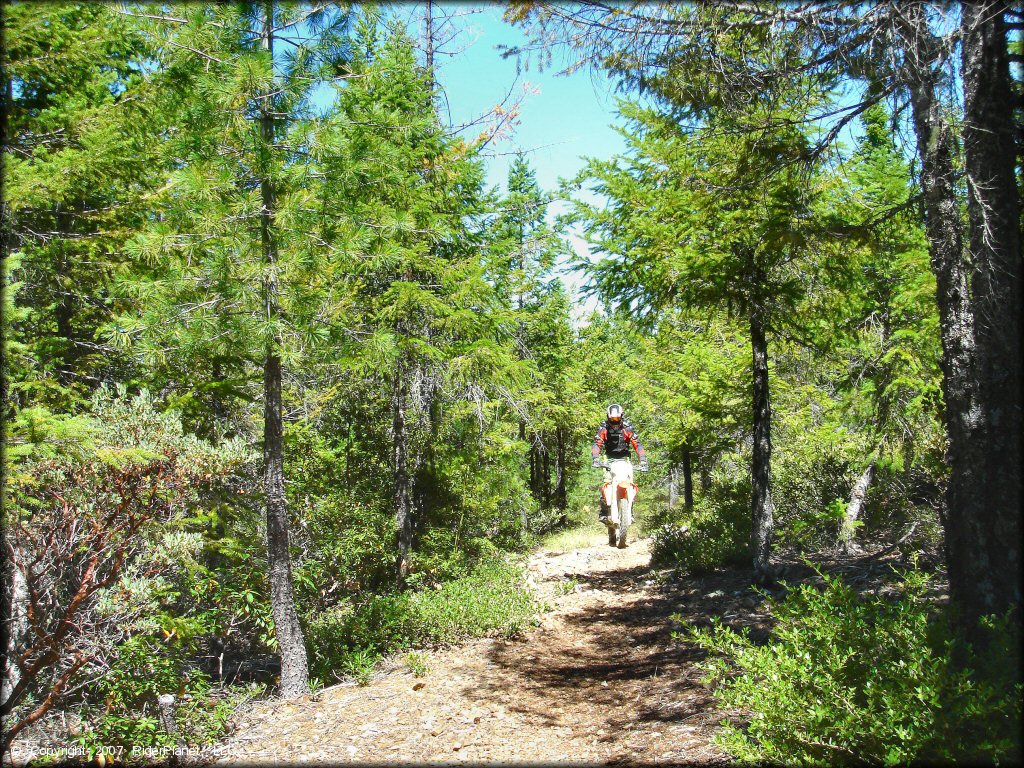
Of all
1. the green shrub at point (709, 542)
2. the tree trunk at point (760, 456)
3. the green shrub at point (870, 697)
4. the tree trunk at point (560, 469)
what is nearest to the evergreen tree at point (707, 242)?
the tree trunk at point (760, 456)

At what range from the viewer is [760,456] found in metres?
8.62

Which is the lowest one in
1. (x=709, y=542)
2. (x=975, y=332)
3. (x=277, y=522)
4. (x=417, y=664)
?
(x=417, y=664)

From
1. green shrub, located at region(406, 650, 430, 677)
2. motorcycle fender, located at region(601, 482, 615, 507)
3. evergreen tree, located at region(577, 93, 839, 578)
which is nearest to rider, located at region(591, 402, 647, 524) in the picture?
motorcycle fender, located at region(601, 482, 615, 507)

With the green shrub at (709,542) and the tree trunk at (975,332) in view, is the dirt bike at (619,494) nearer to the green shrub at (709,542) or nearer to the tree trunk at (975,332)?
the green shrub at (709,542)

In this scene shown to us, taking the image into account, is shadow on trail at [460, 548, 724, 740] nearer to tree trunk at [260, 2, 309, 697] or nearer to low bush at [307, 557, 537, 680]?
low bush at [307, 557, 537, 680]

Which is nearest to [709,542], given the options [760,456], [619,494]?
[619,494]

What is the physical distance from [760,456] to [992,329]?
14.9ft

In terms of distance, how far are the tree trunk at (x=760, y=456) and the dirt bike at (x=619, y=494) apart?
3.18m

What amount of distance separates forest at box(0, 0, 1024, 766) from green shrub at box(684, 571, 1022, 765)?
1.0 inches

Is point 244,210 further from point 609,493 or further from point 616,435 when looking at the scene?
point 609,493

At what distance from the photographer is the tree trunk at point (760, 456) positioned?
8453 millimetres

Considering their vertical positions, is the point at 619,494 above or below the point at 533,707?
above

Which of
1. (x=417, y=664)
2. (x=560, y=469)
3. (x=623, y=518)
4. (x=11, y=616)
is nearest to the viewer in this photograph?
(x=11, y=616)

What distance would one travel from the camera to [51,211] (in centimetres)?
884
